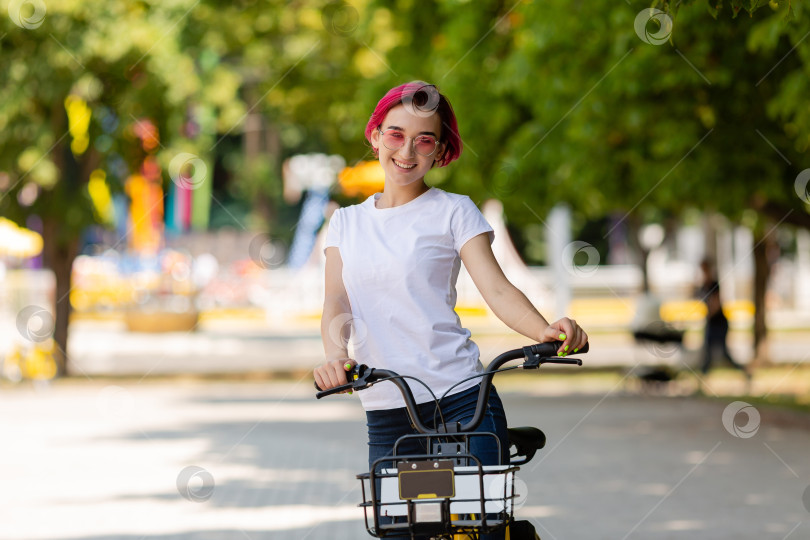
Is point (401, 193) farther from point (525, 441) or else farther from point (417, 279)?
point (525, 441)

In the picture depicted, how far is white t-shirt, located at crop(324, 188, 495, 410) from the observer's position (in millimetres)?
3693

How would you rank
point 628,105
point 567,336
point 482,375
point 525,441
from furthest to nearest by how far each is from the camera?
1. point 628,105
2. point 525,441
3. point 482,375
4. point 567,336

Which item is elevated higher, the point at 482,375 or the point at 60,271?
the point at 60,271

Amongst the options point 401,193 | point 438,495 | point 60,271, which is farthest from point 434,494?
point 60,271

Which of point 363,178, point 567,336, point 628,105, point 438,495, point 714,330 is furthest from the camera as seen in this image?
point 363,178

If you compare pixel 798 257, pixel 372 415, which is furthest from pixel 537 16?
pixel 798 257

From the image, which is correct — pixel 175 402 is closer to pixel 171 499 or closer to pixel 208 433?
pixel 208 433

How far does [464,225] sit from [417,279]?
19 cm

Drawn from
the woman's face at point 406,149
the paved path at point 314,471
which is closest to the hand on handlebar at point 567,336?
the woman's face at point 406,149

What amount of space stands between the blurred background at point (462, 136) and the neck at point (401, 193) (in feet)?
5.30

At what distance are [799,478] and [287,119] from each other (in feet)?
57.9

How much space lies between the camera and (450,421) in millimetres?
3725

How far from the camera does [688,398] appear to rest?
1819 centimetres

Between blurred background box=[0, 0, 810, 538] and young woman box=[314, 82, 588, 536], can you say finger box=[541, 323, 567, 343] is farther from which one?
blurred background box=[0, 0, 810, 538]
